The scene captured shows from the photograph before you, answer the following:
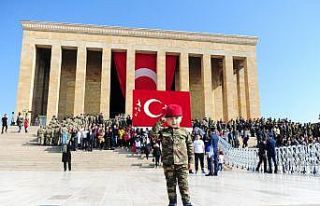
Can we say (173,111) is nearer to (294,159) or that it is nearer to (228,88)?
(294,159)

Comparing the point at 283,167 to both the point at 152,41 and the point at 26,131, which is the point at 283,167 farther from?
the point at 152,41

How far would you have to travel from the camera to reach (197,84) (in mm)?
37344

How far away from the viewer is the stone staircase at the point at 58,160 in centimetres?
1451

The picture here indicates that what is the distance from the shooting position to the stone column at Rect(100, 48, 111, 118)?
31.3m

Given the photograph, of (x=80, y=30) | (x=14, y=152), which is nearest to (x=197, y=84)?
(x=80, y=30)

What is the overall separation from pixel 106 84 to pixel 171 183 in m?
28.6

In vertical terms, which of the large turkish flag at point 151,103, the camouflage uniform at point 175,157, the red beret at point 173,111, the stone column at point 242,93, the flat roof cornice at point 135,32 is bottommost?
the camouflage uniform at point 175,157

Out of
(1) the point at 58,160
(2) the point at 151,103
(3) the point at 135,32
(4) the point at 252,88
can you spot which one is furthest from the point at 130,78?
(1) the point at 58,160

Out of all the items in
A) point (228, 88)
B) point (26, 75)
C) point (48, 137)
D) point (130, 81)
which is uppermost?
point (26, 75)

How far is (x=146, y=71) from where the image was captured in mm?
33156

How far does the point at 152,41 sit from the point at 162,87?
17.6ft

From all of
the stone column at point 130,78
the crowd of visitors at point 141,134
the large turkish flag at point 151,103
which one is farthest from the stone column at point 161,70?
the large turkish flag at point 151,103

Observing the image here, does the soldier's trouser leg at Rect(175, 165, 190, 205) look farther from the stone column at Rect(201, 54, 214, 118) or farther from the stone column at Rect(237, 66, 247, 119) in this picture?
the stone column at Rect(237, 66, 247, 119)

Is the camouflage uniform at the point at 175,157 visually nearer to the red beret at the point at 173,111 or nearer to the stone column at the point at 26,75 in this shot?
the red beret at the point at 173,111
